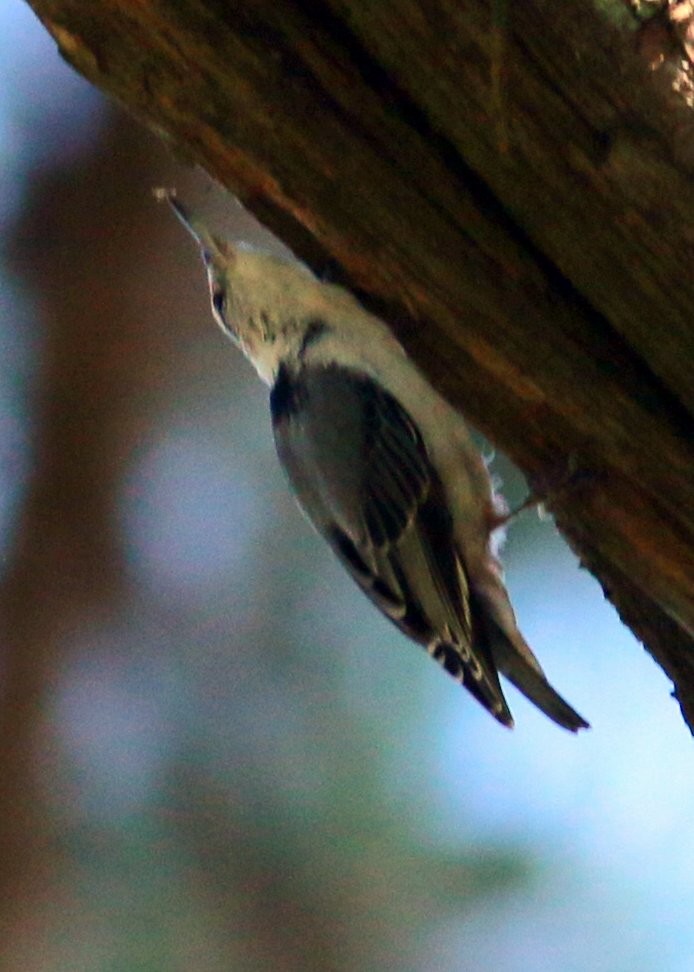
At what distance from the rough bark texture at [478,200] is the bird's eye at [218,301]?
724 millimetres

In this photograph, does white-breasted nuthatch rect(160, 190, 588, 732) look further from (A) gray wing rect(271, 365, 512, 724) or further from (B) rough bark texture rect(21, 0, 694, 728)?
(B) rough bark texture rect(21, 0, 694, 728)

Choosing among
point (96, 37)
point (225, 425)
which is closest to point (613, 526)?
point (96, 37)

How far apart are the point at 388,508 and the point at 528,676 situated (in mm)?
398

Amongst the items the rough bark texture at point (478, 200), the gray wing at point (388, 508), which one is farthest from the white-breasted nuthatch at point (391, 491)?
the rough bark texture at point (478, 200)

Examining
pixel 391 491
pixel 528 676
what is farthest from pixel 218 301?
pixel 528 676

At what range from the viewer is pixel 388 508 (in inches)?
83.7

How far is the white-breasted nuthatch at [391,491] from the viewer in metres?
2.07

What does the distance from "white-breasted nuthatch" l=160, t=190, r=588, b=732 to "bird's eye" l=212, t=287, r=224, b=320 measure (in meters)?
0.07

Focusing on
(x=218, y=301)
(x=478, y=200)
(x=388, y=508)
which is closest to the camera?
(x=478, y=200)

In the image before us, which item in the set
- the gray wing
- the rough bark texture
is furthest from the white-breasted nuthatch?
the rough bark texture

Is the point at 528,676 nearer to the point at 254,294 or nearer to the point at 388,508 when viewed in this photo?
the point at 388,508

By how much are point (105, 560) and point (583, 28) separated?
7.63 feet

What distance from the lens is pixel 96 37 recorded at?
1.39 meters

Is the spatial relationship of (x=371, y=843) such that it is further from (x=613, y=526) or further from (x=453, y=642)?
(x=613, y=526)
